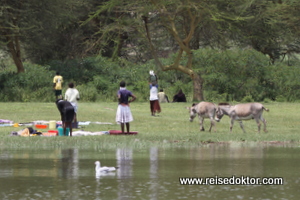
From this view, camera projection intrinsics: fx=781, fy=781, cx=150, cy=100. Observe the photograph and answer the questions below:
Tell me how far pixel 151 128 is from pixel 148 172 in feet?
44.4

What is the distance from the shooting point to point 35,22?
51688 millimetres

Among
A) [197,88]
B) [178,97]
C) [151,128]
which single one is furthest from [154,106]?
[197,88]

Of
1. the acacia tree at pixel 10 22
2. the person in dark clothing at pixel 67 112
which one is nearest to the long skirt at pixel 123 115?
the person in dark clothing at pixel 67 112

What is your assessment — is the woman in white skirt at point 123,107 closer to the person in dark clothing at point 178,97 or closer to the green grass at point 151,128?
the green grass at point 151,128

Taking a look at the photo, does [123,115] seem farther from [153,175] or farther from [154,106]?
[154,106]

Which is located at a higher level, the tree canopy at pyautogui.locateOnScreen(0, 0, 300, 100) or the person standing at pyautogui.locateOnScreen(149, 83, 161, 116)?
the tree canopy at pyautogui.locateOnScreen(0, 0, 300, 100)

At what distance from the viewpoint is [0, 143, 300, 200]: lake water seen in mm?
13039

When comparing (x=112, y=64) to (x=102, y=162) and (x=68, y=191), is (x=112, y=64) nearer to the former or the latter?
(x=102, y=162)

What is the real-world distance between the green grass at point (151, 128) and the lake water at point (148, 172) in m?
1.43

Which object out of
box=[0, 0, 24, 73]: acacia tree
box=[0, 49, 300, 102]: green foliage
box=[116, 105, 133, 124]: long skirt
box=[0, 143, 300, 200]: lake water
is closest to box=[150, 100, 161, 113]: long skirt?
box=[116, 105, 133, 124]: long skirt

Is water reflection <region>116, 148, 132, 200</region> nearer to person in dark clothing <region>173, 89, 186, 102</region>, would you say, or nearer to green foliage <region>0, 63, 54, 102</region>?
person in dark clothing <region>173, 89, 186, 102</region>

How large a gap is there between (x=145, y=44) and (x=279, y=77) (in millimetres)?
12545

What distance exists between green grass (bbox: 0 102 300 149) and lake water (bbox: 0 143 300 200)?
1.43 m

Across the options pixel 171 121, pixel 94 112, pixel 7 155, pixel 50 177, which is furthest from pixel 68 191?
pixel 94 112
